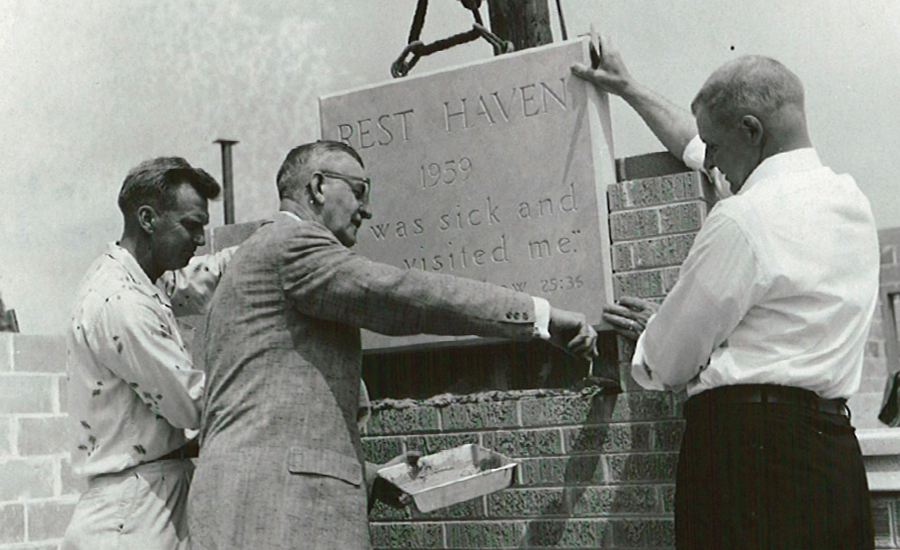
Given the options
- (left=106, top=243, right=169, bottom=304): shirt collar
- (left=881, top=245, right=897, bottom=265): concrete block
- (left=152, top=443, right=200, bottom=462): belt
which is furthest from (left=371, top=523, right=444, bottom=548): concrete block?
(left=881, top=245, right=897, bottom=265): concrete block

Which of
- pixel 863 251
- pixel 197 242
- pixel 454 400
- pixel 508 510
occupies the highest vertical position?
pixel 197 242

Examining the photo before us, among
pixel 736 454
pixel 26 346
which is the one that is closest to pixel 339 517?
pixel 736 454

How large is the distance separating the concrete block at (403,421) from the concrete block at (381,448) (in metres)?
0.02

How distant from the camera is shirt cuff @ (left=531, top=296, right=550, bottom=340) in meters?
2.88

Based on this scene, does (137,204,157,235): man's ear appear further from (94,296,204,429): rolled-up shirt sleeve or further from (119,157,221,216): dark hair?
(94,296,204,429): rolled-up shirt sleeve

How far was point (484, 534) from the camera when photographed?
388 centimetres

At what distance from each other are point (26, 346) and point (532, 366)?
114 inches

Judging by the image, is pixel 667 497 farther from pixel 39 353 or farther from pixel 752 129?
pixel 39 353

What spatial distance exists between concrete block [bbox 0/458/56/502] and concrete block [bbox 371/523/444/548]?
2.21 m

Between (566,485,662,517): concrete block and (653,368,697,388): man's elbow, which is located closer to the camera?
(653,368,697,388): man's elbow

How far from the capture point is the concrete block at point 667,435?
141 inches

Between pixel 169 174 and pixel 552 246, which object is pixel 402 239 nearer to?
pixel 552 246

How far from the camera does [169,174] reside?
3377mm

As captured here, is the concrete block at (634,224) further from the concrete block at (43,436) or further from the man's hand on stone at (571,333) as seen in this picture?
the concrete block at (43,436)
